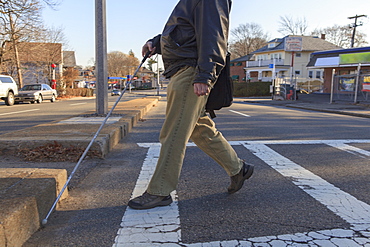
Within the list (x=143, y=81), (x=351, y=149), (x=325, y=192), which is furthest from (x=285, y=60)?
(x=143, y=81)

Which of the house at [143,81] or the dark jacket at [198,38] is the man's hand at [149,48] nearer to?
the dark jacket at [198,38]

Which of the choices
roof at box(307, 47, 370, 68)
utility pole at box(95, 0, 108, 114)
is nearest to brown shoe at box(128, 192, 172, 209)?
utility pole at box(95, 0, 108, 114)

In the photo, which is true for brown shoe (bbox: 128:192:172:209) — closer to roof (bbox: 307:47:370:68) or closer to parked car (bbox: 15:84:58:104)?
parked car (bbox: 15:84:58:104)

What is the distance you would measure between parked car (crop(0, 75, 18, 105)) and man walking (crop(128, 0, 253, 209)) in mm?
20919

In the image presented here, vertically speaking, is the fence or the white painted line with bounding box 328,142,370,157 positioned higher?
the fence

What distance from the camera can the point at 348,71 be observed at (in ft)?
91.6

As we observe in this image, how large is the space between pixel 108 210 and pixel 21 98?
23.3 m

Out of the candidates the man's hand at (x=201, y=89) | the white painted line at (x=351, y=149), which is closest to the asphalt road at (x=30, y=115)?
the man's hand at (x=201, y=89)

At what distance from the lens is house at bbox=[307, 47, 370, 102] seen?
1761cm

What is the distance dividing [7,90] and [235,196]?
21.6 meters

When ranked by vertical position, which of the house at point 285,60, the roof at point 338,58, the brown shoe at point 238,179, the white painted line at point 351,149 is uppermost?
the house at point 285,60

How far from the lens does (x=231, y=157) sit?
2.89m

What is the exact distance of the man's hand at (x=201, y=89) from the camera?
2382 millimetres

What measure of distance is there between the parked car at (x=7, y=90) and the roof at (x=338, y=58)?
25.4m
